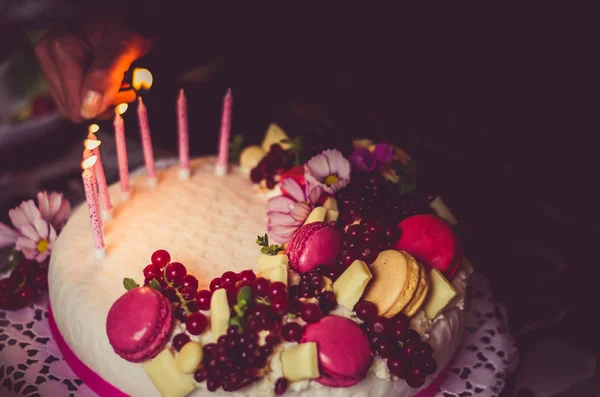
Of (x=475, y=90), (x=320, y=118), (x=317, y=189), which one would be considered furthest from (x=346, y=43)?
(x=317, y=189)

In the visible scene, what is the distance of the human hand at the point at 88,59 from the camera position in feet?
5.09

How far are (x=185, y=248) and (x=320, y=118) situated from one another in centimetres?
141

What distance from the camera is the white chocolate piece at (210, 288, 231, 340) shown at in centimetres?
125

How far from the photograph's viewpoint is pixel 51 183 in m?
2.37

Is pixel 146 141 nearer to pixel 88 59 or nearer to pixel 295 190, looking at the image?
pixel 88 59

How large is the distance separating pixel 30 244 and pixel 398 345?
43.9 inches

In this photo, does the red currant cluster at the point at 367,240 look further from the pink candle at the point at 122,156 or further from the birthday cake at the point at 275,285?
the pink candle at the point at 122,156

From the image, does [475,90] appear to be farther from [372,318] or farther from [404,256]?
[372,318]

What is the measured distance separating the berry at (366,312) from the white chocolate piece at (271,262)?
209mm

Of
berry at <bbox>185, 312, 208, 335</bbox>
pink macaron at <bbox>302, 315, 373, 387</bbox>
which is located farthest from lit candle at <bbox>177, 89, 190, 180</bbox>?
pink macaron at <bbox>302, 315, 373, 387</bbox>

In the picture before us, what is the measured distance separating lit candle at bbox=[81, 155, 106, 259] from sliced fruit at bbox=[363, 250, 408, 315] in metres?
0.72

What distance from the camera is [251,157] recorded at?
6.28 feet

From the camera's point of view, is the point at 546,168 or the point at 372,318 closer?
the point at 372,318

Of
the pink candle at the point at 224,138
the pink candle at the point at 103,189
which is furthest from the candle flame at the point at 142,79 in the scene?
the pink candle at the point at 224,138
